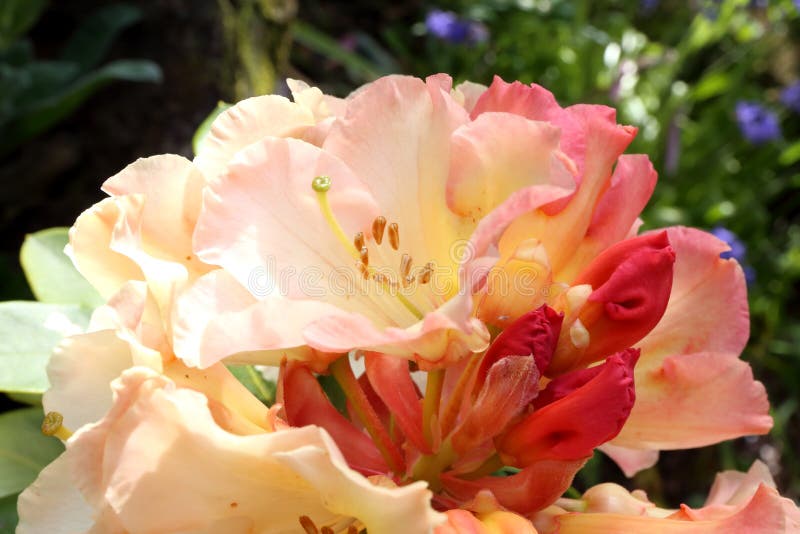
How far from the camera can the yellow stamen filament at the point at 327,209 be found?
0.57 m

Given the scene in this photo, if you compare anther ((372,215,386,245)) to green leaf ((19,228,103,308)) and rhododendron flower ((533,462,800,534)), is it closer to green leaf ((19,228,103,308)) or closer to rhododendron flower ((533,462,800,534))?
rhododendron flower ((533,462,800,534))

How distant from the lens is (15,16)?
1778 millimetres

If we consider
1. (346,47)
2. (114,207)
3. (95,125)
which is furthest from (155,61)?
(114,207)

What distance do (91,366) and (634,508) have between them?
1.29 feet

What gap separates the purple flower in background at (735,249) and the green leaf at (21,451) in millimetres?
1833

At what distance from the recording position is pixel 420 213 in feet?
2.07

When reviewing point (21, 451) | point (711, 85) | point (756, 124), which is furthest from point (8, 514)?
point (711, 85)

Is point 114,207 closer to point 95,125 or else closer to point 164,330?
point 164,330

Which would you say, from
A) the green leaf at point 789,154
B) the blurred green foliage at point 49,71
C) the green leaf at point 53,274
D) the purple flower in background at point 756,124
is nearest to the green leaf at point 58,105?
the blurred green foliage at point 49,71

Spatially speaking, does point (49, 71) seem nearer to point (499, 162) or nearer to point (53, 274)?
point (53, 274)

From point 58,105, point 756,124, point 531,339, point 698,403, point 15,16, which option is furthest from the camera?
point 756,124

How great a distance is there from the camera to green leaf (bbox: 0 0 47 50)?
5.79 ft

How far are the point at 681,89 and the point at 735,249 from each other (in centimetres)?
77

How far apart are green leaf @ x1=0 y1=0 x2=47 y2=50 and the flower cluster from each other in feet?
4.53
